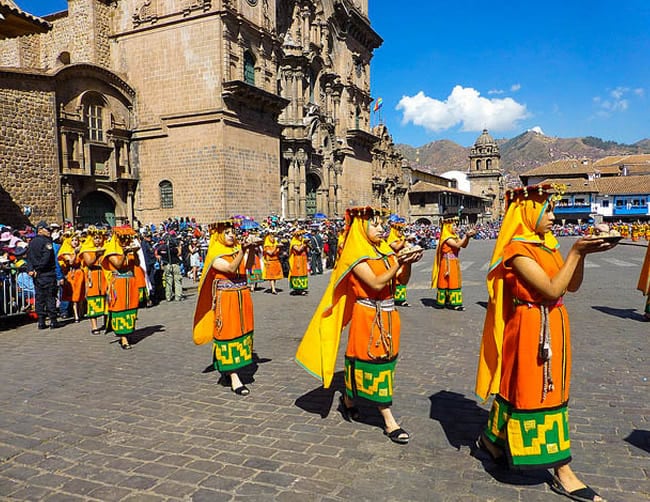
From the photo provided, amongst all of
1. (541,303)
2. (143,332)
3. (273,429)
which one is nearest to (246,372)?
(273,429)

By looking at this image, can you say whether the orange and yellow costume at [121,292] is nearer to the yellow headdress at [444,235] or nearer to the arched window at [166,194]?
the yellow headdress at [444,235]

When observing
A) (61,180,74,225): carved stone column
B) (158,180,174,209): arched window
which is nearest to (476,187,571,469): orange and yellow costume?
(61,180,74,225): carved stone column

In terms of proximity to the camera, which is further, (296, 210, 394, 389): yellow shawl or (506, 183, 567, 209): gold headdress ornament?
(296, 210, 394, 389): yellow shawl

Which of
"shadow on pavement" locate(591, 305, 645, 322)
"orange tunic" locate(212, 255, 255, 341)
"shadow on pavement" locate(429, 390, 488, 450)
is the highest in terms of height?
"orange tunic" locate(212, 255, 255, 341)

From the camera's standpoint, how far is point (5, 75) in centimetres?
1697

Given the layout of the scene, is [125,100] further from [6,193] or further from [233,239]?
[233,239]

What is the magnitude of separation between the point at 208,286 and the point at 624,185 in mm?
67927

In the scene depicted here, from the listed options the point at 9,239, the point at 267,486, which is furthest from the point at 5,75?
the point at 267,486

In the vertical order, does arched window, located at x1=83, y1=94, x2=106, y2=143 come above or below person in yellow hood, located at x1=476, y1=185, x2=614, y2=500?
above

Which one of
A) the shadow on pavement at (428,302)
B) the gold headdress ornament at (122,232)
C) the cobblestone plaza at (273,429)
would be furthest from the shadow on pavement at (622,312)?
the gold headdress ornament at (122,232)

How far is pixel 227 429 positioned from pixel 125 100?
72.7ft

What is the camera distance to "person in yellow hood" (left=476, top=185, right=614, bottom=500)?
3322 millimetres

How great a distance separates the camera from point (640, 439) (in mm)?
4172

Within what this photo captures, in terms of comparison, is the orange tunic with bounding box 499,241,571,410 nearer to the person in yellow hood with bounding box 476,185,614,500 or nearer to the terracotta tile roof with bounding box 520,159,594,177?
the person in yellow hood with bounding box 476,185,614,500
